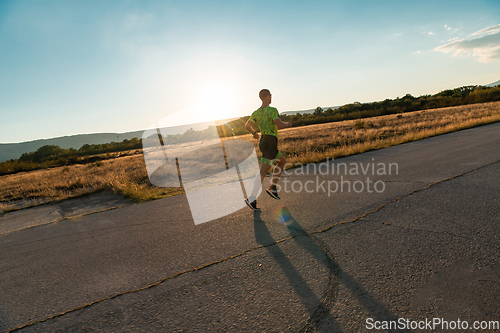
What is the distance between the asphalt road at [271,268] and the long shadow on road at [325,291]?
0.01m

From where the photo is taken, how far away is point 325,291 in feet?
7.29

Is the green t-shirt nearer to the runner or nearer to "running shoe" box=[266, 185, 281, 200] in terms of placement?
the runner

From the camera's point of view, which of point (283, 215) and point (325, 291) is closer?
point (325, 291)

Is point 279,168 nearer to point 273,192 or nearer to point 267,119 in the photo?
point 273,192

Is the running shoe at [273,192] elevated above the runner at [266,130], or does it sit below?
below

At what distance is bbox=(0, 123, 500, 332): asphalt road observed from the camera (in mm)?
2010

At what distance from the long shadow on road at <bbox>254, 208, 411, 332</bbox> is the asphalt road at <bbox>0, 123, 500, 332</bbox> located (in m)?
0.01

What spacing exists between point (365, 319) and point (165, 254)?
2.42 meters

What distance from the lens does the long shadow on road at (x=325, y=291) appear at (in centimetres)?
190

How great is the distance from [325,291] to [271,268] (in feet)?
2.10

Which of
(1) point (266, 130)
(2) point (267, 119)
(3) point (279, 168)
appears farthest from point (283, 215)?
(2) point (267, 119)

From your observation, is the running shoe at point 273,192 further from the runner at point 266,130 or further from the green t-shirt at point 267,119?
the green t-shirt at point 267,119

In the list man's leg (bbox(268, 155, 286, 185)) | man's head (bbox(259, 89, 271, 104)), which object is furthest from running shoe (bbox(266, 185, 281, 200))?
man's head (bbox(259, 89, 271, 104))

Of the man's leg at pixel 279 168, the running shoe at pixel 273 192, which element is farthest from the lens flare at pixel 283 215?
the man's leg at pixel 279 168
